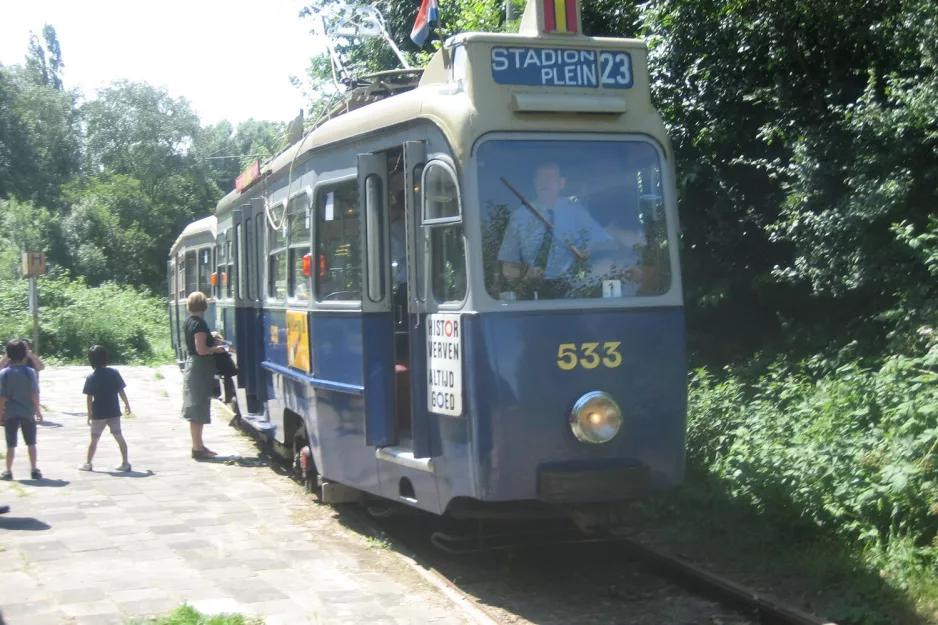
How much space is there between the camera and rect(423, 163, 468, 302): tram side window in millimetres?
6418

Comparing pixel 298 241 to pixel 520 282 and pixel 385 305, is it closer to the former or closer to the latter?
pixel 385 305

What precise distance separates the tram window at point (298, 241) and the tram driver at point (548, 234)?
2.49 m

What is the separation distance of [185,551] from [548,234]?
3.52 m

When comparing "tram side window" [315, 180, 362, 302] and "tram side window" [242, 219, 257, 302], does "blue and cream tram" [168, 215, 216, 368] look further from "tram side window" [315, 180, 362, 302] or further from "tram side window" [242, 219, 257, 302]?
"tram side window" [315, 180, 362, 302]

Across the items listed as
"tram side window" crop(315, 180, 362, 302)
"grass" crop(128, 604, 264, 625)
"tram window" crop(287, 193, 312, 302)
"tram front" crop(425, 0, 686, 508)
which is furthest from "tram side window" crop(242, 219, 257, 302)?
"grass" crop(128, 604, 264, 625)

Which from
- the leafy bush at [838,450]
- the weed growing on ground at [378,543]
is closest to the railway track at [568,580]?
the weed growing on ground at [378,543]

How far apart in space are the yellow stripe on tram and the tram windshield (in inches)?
32.5

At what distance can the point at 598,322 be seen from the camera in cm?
640

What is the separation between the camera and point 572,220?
6.48 m

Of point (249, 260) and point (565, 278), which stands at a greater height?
point (249, 260)

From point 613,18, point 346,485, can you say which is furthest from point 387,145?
point 613,18

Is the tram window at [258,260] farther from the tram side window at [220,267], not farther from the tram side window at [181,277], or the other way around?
the tram side window at [181,277]

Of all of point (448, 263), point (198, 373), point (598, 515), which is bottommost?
point (598, 515)

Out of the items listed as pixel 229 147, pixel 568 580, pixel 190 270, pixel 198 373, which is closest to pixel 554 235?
pixel 568 580
